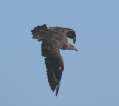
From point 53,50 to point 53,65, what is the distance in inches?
17.4

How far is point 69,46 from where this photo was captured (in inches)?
870

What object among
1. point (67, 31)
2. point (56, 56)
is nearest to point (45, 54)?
point (56, 56)

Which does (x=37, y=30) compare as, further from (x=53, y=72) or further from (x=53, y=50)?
(x=53, y=72)

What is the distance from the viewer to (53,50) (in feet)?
71.3

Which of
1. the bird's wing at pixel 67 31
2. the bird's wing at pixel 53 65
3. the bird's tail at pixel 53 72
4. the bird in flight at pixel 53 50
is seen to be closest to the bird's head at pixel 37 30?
the bird in flight at pixel 53 50

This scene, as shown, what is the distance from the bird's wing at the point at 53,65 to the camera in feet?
70.9

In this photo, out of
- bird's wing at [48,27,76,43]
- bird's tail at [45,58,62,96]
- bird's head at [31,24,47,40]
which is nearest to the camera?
bird's tail at [45,58,62,96]

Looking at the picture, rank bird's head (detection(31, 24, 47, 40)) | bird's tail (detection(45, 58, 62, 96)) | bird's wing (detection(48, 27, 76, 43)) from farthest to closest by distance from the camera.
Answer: bird's wing (detection(48, 27, 76, 43)) < bird's head (detection(31, 24, 47, 40)) < bird's tail (detection(45, 58, 62, 96))

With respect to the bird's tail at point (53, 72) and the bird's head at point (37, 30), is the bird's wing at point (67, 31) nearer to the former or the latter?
the bird's head at point (37, 30)

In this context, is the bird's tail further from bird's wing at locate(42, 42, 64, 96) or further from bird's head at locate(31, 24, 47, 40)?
bird's head at locate(31, 24, 47, 40)

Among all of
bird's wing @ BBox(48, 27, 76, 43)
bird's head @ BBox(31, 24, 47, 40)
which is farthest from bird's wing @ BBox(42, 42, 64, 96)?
bird's wing @ BBox(48, 27, 76, 43)

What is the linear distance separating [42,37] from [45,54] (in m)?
0.61

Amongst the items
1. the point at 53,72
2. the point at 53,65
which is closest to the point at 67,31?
the point at 53,65

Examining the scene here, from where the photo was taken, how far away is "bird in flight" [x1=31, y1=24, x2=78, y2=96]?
21641 millimetres
